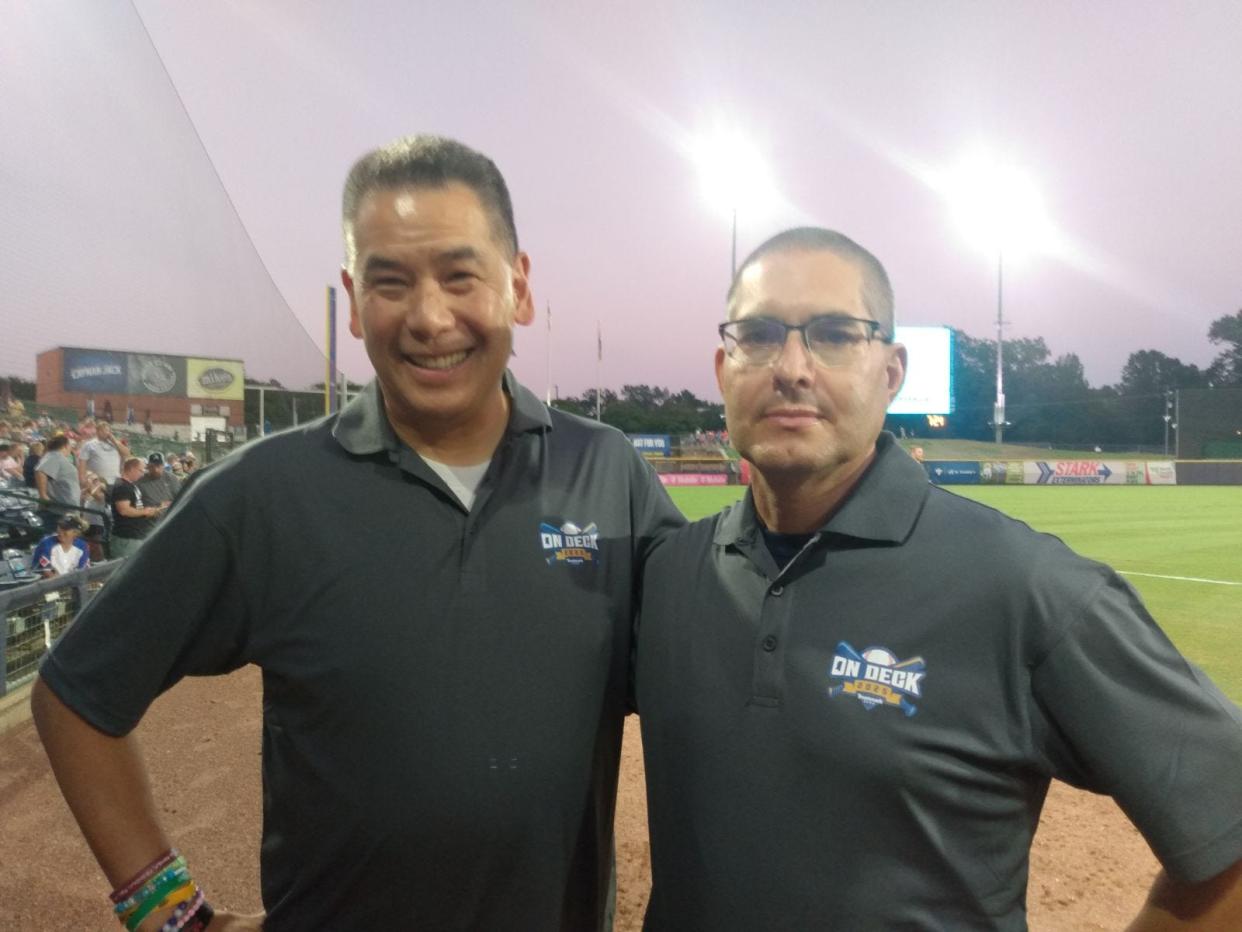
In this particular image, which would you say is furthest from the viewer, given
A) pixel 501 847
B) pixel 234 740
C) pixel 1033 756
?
pixel 234 740

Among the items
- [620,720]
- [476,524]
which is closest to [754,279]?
[476,524]

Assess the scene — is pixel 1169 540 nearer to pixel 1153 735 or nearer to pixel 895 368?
pixel 895 368

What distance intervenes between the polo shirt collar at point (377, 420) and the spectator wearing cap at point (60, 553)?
779 cm

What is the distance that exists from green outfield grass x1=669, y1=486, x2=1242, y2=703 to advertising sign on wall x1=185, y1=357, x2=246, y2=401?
6836 millimetres

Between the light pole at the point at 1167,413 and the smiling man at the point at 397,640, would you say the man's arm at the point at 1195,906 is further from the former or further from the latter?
the light pole at the point at 1167,413

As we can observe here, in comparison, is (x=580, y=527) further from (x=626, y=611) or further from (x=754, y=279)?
(x=754, y=279)

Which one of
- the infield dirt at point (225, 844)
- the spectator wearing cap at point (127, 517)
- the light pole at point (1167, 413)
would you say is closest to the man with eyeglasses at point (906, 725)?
the infield dirt at point (225, 844)

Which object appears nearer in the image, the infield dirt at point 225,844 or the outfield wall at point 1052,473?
A: the infield dirt at point 225,844

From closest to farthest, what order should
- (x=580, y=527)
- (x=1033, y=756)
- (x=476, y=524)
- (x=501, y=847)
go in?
(x=1033, y=756) → (x=501, y=847) → (x=476, y=524) → (x=580, y=527)

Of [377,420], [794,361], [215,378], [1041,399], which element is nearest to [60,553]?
[215,378]

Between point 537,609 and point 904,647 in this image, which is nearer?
point 904,647

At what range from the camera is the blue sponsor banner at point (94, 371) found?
32.5 ft

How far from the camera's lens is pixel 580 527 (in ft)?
7.32

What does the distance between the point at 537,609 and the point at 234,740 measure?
18.2 ft
